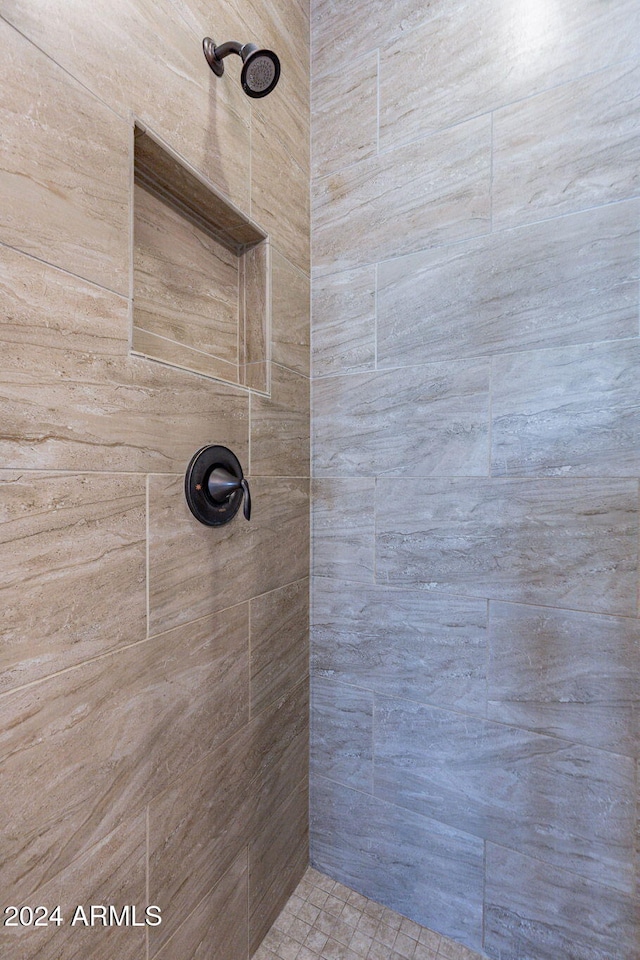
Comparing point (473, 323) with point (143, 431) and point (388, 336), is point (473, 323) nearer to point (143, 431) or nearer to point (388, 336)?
point (388, 336)

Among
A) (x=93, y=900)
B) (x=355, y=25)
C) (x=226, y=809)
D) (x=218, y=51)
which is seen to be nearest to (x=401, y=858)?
(x=226, y=809)

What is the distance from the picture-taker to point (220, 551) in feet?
3.31

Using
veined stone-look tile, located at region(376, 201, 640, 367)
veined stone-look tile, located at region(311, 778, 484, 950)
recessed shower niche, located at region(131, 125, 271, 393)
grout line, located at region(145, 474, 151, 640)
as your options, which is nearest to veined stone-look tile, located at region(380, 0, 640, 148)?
veined stone-look tile, located at region(376, 201, 640, 367)

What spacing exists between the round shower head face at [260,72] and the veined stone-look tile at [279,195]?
18 centimetres

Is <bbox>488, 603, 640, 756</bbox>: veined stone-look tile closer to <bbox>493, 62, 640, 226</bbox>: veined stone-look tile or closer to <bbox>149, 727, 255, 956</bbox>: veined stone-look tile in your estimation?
<bbox>149, 727, 255, 956</bbox>: veined stone-look tile

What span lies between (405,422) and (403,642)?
0.60m

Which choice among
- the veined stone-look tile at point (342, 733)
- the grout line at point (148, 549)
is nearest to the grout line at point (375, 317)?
the grout line at point (148, 549)

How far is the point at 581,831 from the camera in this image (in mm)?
1044

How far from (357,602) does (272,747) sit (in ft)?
1.44

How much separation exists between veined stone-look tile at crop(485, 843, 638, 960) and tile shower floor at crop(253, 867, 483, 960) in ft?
0.41

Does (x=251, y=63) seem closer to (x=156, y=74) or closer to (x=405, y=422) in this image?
(x=156, y=74)

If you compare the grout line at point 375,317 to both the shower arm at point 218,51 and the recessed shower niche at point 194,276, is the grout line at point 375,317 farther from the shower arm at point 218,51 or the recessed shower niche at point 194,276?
the shower arm at point 218,51

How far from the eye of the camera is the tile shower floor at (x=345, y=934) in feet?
3.78

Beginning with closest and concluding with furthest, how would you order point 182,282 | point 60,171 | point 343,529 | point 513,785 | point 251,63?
1. point 60,171
2. point 251,63
3. point 182,282
4. point 513,785
5. point 343,529
